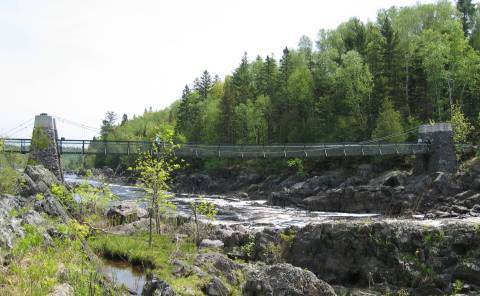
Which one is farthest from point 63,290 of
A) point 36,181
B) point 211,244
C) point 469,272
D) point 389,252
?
point 36,181

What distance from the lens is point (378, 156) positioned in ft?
115

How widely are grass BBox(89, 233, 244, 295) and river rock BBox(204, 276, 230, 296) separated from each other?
0.88 ft

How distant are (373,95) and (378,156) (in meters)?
8.44

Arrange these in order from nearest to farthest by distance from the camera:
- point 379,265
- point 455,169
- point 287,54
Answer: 1. point 379,265
2. point 455,169
3. point 287,54

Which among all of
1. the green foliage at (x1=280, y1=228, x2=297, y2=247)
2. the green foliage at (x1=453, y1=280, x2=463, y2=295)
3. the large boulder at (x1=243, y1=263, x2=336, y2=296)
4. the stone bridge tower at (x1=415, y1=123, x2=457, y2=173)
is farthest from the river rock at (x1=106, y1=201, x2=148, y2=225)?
the stone bridge tower at (x1=415, y1=123, x2=457, y2=173)

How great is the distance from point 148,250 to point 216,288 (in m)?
3.81

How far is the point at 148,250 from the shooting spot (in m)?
11.8

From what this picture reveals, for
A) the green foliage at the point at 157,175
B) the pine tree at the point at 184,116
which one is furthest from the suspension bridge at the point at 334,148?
the pine tree at the point at 184,116

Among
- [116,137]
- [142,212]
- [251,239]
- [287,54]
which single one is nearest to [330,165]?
[287,54]

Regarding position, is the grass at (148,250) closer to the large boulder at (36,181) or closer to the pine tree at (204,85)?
the large boulder at (36,181)

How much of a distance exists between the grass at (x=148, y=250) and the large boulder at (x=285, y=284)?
1.89 feet

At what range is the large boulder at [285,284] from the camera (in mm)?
8195

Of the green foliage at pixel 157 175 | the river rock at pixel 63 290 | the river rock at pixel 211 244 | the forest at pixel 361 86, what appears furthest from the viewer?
the forest at pixel 361 86

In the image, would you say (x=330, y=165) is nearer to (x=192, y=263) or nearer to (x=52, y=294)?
(x=192, y=263)
